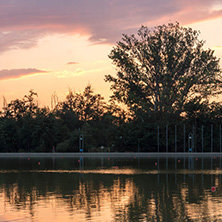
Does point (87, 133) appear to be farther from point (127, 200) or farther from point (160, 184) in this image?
point (127, 200)

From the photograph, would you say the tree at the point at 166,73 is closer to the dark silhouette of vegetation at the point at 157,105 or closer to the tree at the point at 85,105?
the dark silhouette of vegetation at the point at 157,105

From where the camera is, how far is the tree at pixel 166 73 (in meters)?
112

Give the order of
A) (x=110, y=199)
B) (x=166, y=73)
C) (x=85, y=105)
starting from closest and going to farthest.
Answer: (x=110, y=199), (x=166, y=73), (x=85, y=105)

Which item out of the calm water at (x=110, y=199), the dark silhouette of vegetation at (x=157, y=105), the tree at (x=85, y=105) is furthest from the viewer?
the tree at (x=85, y=105)

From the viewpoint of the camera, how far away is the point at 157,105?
373ft

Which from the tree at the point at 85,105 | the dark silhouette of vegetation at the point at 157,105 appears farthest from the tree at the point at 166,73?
the tree at the point at 85,105

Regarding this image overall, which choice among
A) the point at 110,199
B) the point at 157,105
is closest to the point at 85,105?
the point at 157,105

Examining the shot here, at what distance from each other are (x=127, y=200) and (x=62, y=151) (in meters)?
80.6

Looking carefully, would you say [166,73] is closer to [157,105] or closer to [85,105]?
[157,105]

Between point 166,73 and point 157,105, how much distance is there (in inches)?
302

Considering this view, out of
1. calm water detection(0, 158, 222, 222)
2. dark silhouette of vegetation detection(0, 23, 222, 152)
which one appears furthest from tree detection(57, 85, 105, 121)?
calm water detection(0, 158, 222, 222)

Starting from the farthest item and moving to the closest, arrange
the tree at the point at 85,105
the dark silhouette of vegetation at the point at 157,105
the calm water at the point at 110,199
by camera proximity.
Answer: the tree at the point at 85,105
the dark silhouette of vegetation at the point at 157,105
the calm water at the point at 110,199

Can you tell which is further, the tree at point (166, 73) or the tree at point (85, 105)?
the tree at point (85, 105)

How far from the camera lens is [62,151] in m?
108
